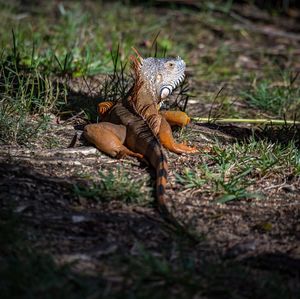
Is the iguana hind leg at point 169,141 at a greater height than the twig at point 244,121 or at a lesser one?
greater

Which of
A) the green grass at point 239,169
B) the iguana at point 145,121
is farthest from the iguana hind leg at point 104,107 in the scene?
the green grass at point 239,169

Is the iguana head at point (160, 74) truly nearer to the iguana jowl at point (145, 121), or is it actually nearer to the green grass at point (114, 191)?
the iguana jowl at point (145, 121)

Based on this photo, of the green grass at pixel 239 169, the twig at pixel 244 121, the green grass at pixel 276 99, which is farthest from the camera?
the green grass at pixel 276 99

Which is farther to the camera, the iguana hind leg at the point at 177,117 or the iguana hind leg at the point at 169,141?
the iguana hind leg at the point at 177,117

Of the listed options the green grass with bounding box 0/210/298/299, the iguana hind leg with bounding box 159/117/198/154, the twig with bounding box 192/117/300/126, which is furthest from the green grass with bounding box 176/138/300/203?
the green grass with bounding box 0/210/298/299

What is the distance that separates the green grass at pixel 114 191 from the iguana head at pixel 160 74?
3.95 feet

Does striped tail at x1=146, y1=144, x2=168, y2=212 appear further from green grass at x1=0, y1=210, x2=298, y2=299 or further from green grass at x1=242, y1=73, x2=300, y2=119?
green grass at x1=242, y1=73, x2=300, y2=119

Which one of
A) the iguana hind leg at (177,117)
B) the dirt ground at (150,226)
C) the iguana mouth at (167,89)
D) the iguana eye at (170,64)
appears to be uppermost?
the iguana eye at (170,64)

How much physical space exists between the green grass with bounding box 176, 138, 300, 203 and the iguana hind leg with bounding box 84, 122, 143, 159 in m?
0.48

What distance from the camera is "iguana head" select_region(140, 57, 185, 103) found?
5617 millimetres

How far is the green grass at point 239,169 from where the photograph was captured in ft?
→ 15.6

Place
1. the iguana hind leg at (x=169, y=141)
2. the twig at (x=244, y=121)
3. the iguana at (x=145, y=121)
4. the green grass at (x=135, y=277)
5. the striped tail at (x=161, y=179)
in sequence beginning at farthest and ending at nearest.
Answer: the twig at (x=244, y=121)
the iguana hind leg at (x=169, y=141)
the iguana at (x=145, y=121)
the striped tail at (x=161, y=179)
the green grass at (x=135, y=277)

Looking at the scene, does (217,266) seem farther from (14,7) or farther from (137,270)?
(14,7)

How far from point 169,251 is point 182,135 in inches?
71.7
